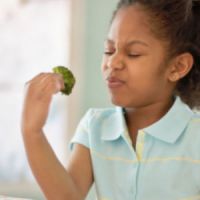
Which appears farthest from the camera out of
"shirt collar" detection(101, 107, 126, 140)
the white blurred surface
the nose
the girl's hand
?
the white blurred surface

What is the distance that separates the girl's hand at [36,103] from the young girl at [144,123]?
90 millimetres

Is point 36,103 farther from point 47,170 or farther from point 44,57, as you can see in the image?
point 44,57

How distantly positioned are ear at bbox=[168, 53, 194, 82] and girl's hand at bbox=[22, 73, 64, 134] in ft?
1.06

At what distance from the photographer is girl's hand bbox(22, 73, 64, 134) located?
2.89 ft

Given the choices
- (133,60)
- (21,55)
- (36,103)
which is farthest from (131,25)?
(21,55)

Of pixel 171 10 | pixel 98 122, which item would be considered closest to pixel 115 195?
pixel 98 122

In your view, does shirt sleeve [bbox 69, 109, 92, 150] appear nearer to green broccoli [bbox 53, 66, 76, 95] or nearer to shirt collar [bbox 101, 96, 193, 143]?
shirt collar [bbox 101, 96, 193, 143]

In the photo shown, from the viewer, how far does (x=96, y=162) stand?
1109 millimetres

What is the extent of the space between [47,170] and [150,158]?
245 mm

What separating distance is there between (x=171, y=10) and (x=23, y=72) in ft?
3.43

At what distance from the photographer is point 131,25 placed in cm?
104

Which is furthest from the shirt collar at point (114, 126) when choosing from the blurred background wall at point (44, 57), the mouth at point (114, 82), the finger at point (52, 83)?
the blurred background wall at point (44, 57)

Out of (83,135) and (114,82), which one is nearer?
(114,82)

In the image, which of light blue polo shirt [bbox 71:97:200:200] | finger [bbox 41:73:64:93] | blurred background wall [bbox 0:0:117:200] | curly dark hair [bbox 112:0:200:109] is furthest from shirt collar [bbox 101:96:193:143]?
blurred background wall [bbox 0:0:117:200]
